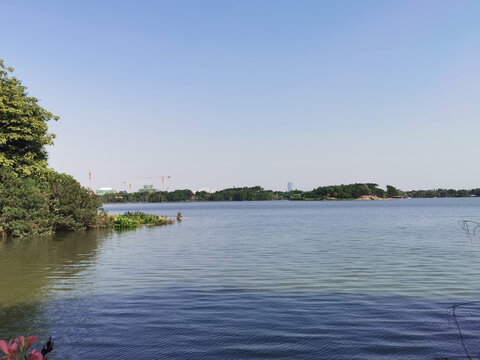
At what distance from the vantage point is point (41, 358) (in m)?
2.88

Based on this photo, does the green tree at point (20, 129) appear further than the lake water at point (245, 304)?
Yes

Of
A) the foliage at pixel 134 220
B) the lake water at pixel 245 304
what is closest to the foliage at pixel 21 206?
the lake water at pixel 245 304

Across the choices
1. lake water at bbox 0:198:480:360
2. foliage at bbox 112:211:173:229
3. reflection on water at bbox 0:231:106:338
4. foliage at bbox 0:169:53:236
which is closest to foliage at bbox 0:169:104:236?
foliage at bbox 0:169:53:236

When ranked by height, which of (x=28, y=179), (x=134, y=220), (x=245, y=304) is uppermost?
(x=28, y=179)

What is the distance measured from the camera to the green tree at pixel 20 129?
114ft

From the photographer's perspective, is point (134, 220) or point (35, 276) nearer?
point (35, 276)

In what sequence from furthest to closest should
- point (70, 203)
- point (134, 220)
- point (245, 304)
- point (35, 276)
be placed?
point (134, 220) → point (70, 203) → point (35, 276) → point (245, 304)

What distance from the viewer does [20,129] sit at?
35094mm

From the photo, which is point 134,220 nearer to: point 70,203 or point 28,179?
point 70,203

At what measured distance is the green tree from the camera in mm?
34625

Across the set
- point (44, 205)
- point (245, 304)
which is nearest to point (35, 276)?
point (245, 304)

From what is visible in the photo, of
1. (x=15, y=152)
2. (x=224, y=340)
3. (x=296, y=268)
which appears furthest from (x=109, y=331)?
(x=15, y=152)

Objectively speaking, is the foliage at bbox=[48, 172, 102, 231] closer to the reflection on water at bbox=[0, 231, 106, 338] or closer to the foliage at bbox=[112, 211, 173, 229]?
the foliage at bbox=[112, 211, 173, 229]

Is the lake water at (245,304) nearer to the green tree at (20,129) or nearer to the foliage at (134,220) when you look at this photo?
the green tree at (20,129)
